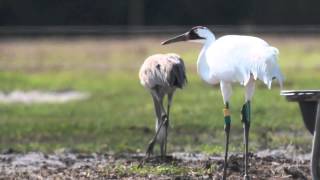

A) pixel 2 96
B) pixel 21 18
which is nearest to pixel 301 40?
pixel 2 96

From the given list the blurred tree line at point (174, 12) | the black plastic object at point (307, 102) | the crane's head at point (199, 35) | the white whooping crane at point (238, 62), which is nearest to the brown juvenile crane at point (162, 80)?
the crane's head at point (199, 35)

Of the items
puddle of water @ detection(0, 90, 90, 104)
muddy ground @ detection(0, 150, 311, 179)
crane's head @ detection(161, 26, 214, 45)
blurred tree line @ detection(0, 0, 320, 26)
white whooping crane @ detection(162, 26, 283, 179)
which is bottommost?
muddy ground @ detection(0, 150, 311, 179)

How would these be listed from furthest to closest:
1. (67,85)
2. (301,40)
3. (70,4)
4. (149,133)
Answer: (70,4), (301,40), (67,85), (149,133)

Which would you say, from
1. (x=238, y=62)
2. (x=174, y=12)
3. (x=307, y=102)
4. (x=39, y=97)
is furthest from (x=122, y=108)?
(x=174, y=12)

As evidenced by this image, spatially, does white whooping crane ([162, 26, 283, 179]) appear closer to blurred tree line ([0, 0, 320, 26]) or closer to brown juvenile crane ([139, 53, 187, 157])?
brown juvenile crane ([139, 53, 187, 157])

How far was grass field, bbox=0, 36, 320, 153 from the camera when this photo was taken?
12.4m

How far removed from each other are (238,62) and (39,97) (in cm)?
1256

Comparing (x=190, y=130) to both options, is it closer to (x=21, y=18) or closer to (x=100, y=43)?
(x=100, y=43)

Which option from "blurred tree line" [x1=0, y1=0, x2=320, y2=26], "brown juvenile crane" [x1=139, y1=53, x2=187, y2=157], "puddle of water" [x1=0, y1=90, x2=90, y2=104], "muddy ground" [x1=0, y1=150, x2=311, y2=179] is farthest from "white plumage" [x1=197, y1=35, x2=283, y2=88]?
"blurred tree line" [x1=0, y1=0, x2=320, y2=26]

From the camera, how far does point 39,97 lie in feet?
66.0

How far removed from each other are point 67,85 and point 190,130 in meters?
8.87

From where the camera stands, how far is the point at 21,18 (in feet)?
142

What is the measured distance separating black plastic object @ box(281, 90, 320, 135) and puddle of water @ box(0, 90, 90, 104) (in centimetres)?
1194

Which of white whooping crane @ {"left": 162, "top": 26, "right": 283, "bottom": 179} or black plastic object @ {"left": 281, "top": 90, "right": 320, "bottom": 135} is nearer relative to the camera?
black plastic object @ {"left": 281, "top": 90, "right": 320, "bottom": 135}
